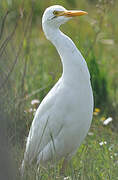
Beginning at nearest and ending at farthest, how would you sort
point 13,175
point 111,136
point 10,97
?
point 13,175
point 10,97
point 111,136

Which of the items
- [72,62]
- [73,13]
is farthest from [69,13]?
[72,62]

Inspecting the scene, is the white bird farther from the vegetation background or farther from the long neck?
the vegetation background

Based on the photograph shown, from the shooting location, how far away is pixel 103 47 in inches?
283

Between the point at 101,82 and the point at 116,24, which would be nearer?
the point at 101,82

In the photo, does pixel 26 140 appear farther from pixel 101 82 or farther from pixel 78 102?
pixel 101 82

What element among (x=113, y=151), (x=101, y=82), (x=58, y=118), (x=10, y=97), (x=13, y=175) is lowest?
(x=101, y=82)

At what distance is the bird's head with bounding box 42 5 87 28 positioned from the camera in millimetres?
3492

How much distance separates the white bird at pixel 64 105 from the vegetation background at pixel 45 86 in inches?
4.7

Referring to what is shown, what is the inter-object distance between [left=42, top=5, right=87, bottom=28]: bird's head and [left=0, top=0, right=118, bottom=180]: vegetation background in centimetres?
20

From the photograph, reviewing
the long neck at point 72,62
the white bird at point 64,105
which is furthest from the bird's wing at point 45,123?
the long neck at point 72,62

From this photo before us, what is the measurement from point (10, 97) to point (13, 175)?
1061 millimetres

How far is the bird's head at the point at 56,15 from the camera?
349cm

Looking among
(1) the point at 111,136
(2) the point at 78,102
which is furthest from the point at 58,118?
(1) the point at 111,136

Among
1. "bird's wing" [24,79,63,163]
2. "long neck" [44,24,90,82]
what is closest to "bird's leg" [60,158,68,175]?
"bird's wing" [24,79,63,163]
